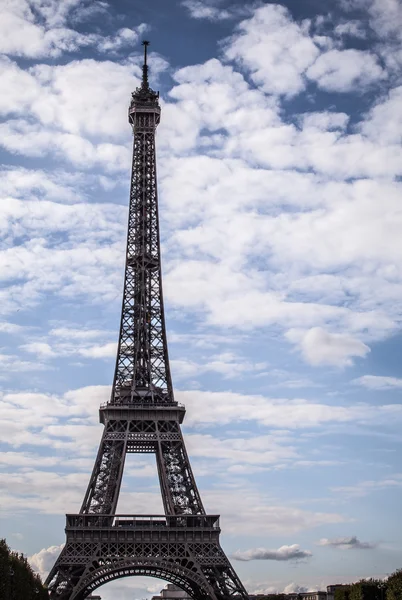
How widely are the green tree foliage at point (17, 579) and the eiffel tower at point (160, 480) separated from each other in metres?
10.9

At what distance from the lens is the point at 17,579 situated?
73.6m

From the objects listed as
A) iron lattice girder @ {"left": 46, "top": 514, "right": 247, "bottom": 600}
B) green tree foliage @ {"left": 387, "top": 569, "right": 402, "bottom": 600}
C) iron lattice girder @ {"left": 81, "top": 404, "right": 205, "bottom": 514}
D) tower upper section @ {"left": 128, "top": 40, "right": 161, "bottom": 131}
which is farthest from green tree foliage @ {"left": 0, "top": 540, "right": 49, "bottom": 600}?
tower upper section @ {"left": 128, "top": 40, "right": 161, "bottom": 131}

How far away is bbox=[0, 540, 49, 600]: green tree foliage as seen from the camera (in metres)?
68.1

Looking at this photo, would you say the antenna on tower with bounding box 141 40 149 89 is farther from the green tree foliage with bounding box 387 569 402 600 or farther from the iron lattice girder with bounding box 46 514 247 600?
the green tree foliage with bounding box 387 569 402 600

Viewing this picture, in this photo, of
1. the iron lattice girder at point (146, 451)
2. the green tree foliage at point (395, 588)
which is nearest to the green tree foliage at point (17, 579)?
the iron lattice girder at point (146, 451)

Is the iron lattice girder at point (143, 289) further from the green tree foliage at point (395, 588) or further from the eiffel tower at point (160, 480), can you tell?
the green tree foliage at point (395, 588)

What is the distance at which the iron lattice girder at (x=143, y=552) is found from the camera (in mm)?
92625

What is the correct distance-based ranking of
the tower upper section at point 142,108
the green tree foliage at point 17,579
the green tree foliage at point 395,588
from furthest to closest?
the tower upper section at point 142,108
the green tree foliage at point 395,588
the green tree foliage at point 17,579

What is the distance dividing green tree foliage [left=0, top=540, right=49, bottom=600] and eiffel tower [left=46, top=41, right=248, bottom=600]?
10.9 meters

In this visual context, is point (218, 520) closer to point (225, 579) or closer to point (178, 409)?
point (225, 579)

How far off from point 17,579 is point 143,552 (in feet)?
75.1

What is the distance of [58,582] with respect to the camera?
9119 centimetres

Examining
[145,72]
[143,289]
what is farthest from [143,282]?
[145,72]

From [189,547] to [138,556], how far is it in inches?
218
